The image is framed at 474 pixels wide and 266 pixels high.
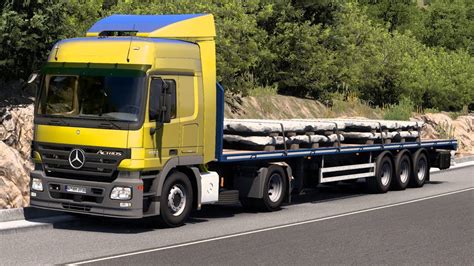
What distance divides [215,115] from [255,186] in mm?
1873

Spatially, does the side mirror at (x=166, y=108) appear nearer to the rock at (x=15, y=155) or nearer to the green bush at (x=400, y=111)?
the rock at (x=15, y=155)

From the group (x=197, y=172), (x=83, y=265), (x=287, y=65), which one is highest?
(x=287, y=65)

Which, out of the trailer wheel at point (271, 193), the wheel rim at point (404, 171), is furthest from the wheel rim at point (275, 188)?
the wheel rim at point (404, 171)

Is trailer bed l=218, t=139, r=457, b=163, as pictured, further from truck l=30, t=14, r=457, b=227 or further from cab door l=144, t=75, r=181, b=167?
cab door l=144, t=75, r=181, b=167

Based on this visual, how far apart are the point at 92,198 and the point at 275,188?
458 centimetres

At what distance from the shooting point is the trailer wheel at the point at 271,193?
606 inches

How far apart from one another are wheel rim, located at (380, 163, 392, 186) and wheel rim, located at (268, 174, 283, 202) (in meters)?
4.87

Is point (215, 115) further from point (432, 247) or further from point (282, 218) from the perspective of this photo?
point (432, 247)

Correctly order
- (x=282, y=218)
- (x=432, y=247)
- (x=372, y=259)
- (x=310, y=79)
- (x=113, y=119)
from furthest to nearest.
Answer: (x=310, y=79) < (x=282, y=218) < (x=113, y=119) < (x=432, y=247) < (x=372, y=259)

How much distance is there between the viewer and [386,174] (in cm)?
2011

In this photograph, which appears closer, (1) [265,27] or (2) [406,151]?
(2) [406,151]

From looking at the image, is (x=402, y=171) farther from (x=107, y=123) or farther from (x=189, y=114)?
(x=107, y=123)

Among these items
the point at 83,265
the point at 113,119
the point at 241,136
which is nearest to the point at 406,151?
the point at 241,136

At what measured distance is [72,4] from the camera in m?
19.7
